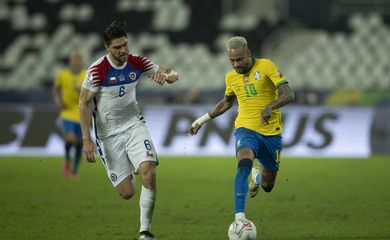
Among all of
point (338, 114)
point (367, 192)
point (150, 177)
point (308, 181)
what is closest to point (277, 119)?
point (150, 177)

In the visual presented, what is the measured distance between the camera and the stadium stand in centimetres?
2539

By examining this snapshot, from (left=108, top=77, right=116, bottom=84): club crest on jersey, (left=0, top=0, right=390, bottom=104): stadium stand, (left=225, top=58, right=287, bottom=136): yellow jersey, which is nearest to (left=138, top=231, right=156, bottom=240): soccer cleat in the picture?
(left=108, top=77, right=116, bottom=84): club crest on jersey


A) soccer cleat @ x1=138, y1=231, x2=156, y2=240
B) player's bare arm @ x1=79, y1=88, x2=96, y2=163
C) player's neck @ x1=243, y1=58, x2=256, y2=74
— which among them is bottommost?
soccer cleat @ x1=138, y1=231, x2=156, y2=240

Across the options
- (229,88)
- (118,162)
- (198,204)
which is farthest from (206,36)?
(118,162)

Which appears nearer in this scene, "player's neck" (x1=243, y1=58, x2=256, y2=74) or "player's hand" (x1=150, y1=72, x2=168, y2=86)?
"player's hand" (x1=150, y1=72, x2=168, y2=86)

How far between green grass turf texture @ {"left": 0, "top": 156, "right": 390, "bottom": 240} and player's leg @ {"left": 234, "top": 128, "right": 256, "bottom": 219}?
24.2 inches

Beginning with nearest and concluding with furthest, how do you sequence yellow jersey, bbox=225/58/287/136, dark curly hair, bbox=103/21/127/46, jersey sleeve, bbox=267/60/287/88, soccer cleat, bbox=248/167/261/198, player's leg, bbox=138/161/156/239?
player's leg, bbox=138/161/156/239 → dark curly hair, bbox=103/21/127/46 → jersey sleeve, bbox=267/60/287/88 → yellow jersey, bbox=225/58/287/136 → soccer cleat, bbox=248/167/261/198

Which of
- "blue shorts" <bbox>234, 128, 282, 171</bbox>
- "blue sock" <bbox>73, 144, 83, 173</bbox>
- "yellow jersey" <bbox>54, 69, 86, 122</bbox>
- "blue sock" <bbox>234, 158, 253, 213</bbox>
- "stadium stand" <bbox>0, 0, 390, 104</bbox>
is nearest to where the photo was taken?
"blue sock" <bbox>234, 158, 253, 213</bbox>

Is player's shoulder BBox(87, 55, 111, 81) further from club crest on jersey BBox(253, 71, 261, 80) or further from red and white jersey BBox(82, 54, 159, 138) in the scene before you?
club crest on jersey BBox(253, 71, 261, 80)

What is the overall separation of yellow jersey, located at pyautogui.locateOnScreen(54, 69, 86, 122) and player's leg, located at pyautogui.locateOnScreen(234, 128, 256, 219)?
7.22 metres

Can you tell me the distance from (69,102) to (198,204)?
5096 mm

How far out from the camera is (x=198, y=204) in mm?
11586

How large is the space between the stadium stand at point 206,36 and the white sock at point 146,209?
16.5 m

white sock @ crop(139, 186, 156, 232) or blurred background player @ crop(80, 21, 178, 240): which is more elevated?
blurred background player @ crop(80, 21, 178, 240)
